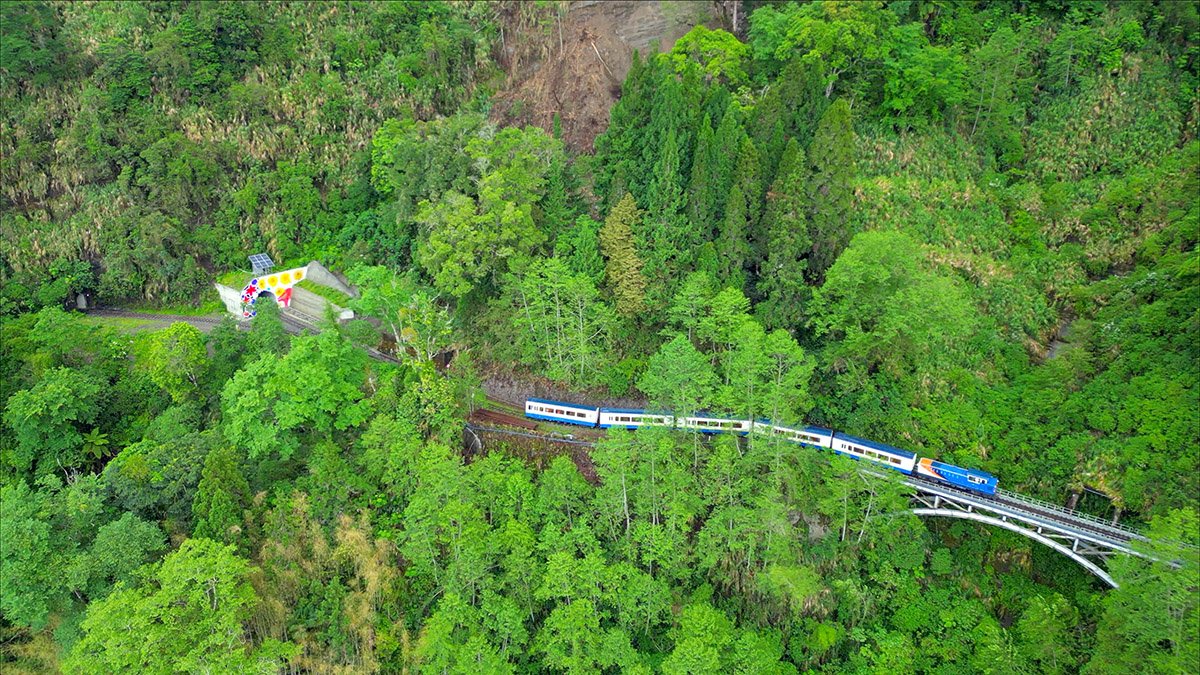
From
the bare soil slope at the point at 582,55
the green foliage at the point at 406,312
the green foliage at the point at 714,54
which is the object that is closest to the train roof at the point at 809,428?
the green foliage at the point at 406,312

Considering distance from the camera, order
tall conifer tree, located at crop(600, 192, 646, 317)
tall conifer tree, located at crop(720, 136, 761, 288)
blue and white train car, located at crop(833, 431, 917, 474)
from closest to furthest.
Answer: blue and white train car, located at crop(833, 431, 917, 474) < tall conifer tree, located at crop(720, 136, 761, 288) < tall conifer tree, located at crop(600, 192, 646, 317)

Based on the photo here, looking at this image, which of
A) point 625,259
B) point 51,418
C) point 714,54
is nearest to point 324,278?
point 51,418

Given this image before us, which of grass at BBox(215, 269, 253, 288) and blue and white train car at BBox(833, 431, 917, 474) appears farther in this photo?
grass at BBox(215, 269, 253, 288)

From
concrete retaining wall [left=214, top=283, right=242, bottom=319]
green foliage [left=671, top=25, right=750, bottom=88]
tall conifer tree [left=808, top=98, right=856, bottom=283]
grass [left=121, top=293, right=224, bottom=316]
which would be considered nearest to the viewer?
tall conifer tree [left=808, top=98, right=856, bottom=283]

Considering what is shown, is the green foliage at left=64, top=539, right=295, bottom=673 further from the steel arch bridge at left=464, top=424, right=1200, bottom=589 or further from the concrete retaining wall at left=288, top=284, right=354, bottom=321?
the steel arch bridge at left=464, top=424, right=1200, bottom=589

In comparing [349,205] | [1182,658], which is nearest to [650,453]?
[1182,658]

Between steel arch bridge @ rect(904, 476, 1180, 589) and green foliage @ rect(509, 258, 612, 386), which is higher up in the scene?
green foliage @ rect(509, 258, 612, 386)

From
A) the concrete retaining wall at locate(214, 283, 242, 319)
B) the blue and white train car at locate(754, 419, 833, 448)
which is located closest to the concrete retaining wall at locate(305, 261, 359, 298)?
the concrete retaining wall at locate(214, 283, 242, 319)

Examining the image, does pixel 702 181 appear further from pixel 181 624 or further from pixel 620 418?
pixel 181 624
